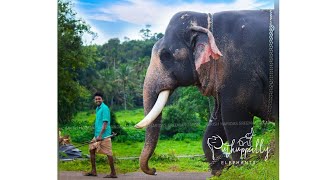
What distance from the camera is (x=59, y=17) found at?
192 inches

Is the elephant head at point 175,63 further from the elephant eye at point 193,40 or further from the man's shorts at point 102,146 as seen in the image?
the man's shorts at point 102,146

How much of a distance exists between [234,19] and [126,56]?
3.16 feet

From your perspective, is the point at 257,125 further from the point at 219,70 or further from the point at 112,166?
the point at 112,166

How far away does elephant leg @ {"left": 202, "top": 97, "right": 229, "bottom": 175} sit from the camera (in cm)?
519

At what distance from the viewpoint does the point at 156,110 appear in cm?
507

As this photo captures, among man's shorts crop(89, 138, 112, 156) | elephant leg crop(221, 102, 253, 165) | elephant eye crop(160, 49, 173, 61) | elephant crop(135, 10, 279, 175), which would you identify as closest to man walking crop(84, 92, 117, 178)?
man's shorts crop(89, 138, 112, 156)

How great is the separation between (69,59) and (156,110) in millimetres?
818

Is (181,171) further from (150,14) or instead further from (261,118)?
(150,14)

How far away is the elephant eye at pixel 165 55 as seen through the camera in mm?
5105

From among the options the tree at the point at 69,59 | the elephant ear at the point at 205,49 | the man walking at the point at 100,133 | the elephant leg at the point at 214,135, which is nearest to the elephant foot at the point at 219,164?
the elephant leg at the point at 214,135

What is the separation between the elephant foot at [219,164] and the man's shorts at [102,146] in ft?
2.91

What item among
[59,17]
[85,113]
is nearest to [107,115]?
[85,113]

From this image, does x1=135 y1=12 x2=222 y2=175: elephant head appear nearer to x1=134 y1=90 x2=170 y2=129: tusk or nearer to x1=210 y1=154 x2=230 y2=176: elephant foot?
x1=134 y1=90 x2=170 y2=129: tusk

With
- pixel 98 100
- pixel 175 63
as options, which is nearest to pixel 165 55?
pixel 175 63
